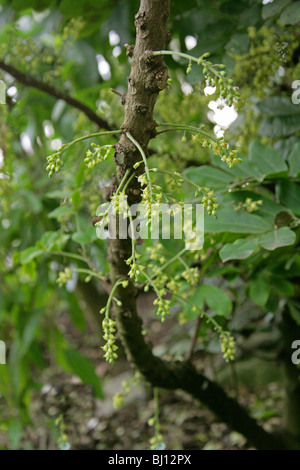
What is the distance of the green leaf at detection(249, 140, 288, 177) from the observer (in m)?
0.91

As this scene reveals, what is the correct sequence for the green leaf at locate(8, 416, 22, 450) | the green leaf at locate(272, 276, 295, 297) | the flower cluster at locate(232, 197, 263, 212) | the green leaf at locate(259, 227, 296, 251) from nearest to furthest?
the green leaf at locate(259, 227, 296, 251) < the flower cluster at locate(232, 197, 263, 212) < the green leaf at locate(272, 276, 295, 297) < the green leaf at locate(8, 416, 22, 450)

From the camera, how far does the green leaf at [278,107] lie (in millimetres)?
1044

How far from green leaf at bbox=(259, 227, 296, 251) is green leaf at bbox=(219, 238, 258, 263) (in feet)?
0.05

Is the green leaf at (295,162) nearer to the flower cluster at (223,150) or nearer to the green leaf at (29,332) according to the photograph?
the flower cluster at (223,150)

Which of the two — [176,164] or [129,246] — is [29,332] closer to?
[176,164]

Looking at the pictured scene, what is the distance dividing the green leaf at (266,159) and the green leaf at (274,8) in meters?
0.22

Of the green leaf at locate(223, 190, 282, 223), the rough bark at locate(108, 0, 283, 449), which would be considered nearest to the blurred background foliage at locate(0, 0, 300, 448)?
the green leaf at locate(223, 190, 282, 223)

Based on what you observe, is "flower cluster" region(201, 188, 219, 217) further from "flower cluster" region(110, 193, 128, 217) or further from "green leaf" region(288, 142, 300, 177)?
"green leaf" region(288, 142, 300, 177)

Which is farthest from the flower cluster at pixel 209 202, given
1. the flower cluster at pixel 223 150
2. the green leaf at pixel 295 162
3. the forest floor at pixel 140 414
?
the forest floor at pixel 140 414

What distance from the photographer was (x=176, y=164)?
1.17 m

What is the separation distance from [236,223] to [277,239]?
88mm

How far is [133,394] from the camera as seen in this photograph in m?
1.78

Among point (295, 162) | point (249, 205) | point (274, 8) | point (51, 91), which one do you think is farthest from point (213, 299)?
point (51, 91)

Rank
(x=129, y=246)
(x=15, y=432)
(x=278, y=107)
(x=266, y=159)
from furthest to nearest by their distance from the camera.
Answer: (x=15, y=432), (x=278, y=107), (x=266, y=159), (x=129, y=246)
